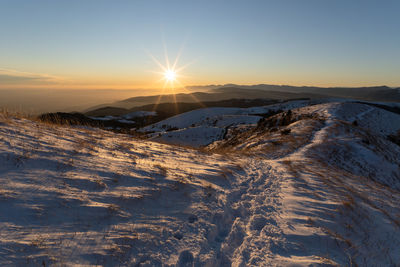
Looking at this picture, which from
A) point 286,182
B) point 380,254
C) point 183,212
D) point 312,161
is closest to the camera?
point 380,254

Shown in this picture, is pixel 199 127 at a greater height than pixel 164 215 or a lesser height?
lesser

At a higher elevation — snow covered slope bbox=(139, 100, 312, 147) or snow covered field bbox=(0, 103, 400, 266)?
snow covered field bbox=(0, 103, 400, 266)

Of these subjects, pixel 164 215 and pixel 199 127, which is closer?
pixel 164 215

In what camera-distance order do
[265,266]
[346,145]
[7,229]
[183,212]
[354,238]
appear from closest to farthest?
[7,229], [265,266], [354,238], [183,212], [346,145]

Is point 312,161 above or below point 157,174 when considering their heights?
below

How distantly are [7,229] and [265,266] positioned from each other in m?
3.94

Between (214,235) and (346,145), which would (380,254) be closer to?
(214,235)

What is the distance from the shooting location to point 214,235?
396cm

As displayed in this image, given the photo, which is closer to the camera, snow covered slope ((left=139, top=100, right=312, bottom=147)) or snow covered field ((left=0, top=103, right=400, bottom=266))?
snow covered field ((left=0, top=103, right=400, bottom=266))

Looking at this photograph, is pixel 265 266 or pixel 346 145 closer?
pixel 265 266

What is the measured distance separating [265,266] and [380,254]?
2172 mm

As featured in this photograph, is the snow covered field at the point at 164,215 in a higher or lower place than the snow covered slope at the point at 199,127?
higher

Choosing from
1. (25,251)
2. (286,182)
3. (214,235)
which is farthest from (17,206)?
(286,182)

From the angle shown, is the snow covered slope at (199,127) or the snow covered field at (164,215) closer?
the snow covered field at (164,215)
